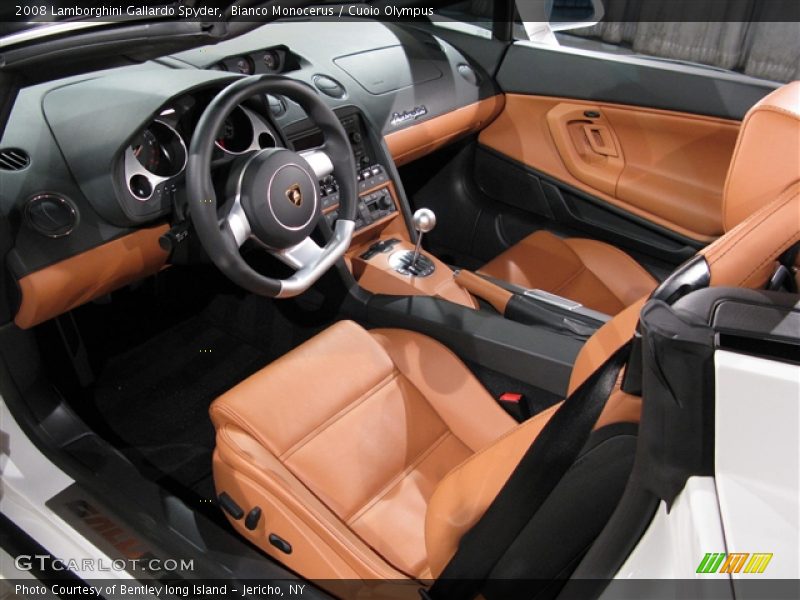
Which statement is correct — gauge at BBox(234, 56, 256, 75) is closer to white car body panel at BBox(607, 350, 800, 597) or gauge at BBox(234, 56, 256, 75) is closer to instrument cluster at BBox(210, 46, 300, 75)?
instrument cluster at BBox(210, 46, 300, 75)

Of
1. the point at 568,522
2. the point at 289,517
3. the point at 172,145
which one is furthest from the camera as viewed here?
the point at 172,145

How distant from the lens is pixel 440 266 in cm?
189

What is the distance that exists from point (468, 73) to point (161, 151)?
1251mm

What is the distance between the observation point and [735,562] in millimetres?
549

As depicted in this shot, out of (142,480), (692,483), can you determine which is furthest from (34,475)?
(692,483)

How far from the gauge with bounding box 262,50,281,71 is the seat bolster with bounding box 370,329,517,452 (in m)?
0.86

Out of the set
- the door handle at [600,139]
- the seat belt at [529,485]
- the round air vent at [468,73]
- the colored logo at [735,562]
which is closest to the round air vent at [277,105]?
the round air vent at [468,73]

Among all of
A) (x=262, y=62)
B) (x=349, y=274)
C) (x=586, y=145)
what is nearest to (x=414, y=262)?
(x=349, y=274)

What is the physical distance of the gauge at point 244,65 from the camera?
179cm

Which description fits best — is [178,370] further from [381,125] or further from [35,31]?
[35,31]

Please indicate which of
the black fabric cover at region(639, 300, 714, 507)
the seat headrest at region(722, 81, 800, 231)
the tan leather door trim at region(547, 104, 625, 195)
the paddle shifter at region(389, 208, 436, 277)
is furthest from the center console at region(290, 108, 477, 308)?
the black fabric cover at region(639, 300, 714, 507)

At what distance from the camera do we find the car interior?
90 centimetres

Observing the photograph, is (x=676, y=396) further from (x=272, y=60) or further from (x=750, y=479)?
(x=272, y=60)

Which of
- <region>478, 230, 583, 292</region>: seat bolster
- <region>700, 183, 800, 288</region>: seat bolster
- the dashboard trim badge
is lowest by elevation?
<region>478, 230, 583, 292</region>: seat bolster
